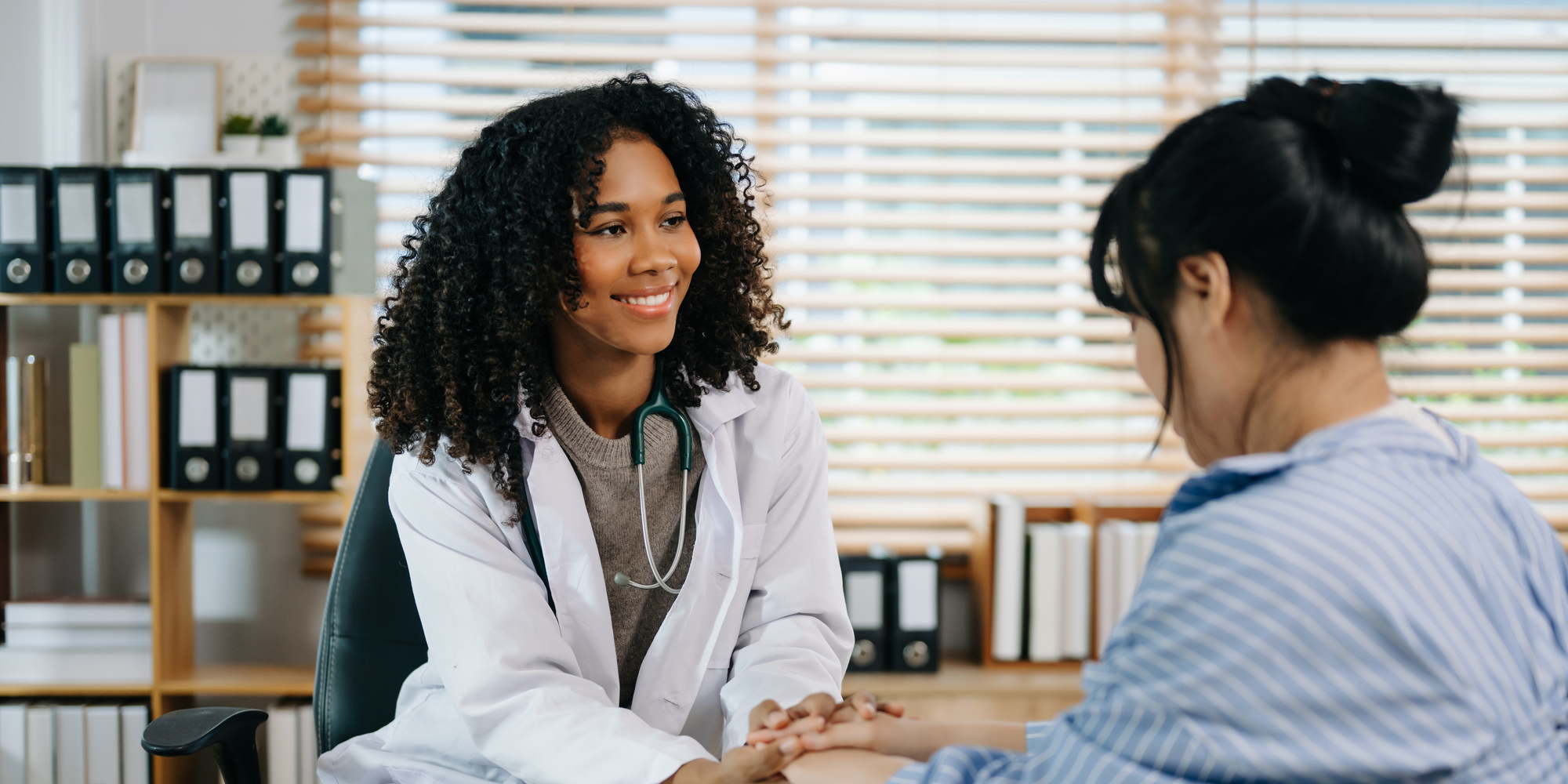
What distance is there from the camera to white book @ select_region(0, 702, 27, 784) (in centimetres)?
215

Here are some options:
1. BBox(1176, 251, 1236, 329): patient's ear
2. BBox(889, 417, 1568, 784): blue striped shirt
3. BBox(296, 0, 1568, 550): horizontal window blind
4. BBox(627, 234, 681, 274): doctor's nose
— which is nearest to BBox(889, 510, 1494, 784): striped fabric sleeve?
BBox(889, 417, 1568, 784): blue striped shirt

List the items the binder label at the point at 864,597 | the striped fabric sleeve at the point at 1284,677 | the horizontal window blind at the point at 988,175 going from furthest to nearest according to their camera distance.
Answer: the horizontal window blind at the point at 988,175 → the binder label at the point at 864,597 → the striped fabric sleeve at the point at 1284,677

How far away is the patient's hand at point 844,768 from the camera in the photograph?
1.02m

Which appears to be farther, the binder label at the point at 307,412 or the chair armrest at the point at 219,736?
the binder label at the point at 307,412

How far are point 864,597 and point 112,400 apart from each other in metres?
1.64

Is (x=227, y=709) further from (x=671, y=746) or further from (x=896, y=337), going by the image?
(x=896, y=337)

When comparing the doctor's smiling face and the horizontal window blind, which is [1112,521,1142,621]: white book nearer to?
the horizontal window blind

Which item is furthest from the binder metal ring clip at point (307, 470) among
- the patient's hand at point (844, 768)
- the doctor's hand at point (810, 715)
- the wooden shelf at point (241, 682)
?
the patient's hand at point (844, 768)

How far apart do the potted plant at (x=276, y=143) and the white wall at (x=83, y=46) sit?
10.2 inches

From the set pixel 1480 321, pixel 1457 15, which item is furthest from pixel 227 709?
pixel 1457 15

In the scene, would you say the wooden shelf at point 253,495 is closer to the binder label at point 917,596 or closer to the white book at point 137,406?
the white book at point 137,406

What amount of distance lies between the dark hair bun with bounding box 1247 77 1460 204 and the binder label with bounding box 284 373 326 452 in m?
1.95

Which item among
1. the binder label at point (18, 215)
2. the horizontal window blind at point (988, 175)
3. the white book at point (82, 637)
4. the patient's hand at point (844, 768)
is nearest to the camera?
the patient's hand at point (844, 768)

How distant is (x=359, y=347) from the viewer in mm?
2275
